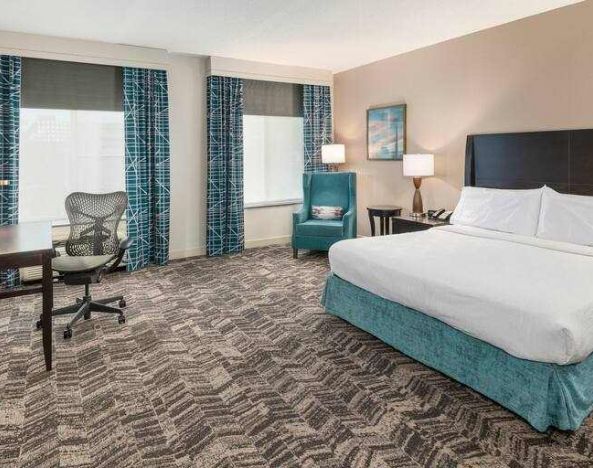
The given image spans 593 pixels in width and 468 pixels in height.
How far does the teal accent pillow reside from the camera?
236 inches

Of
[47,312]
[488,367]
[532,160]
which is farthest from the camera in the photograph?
[532,160]

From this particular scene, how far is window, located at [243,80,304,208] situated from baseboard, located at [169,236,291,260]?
1.76ft

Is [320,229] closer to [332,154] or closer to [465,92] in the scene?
[332,154]

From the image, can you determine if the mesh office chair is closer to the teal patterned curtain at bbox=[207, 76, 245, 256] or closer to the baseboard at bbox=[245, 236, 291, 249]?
the teal patterned curtain at bbox=[207, 76, 245, 256]

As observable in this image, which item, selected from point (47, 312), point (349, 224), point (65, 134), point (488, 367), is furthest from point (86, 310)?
point (349, 224)

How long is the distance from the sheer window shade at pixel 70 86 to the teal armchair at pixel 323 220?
2.55 m

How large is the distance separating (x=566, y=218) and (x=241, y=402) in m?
2.82

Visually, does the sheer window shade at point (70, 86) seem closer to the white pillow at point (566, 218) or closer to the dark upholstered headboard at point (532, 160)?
the dark upholstered headboard at point (532, 160)

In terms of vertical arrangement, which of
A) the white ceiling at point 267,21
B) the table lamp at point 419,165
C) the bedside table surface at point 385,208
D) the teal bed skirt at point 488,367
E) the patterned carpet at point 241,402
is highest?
the white ceiling at point 267,21

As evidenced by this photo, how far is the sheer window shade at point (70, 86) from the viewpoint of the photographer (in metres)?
4.73

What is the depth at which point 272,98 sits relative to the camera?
21.0ft

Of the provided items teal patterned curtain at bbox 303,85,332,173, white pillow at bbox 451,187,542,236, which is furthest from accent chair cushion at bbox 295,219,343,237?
white pillow at bbox 451,187,542,236

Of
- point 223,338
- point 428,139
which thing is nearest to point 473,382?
point 223,338

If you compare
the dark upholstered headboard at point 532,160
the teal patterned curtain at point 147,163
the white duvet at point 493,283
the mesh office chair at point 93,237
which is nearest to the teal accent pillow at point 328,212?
the dark upholstered headboard at point 532,160
